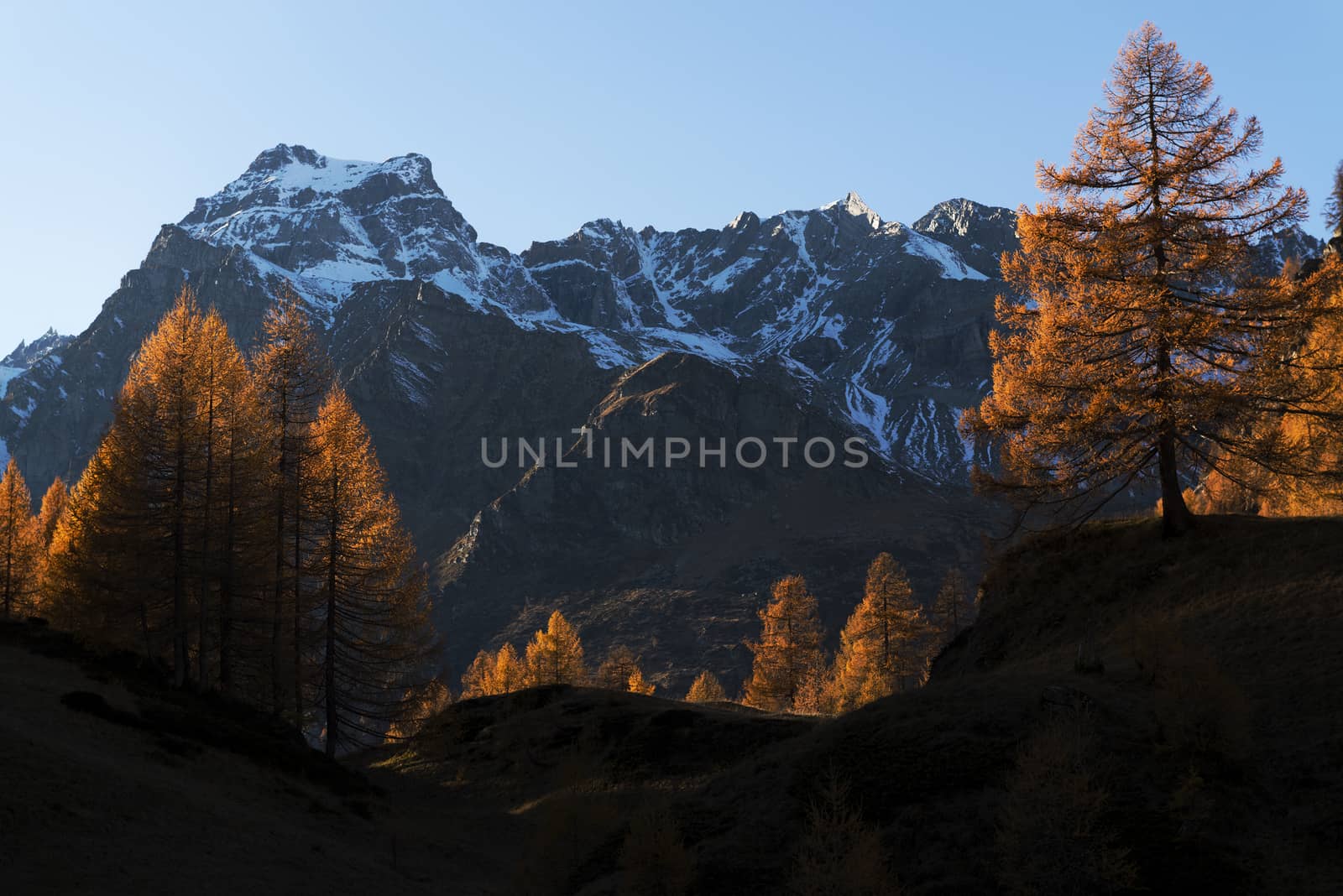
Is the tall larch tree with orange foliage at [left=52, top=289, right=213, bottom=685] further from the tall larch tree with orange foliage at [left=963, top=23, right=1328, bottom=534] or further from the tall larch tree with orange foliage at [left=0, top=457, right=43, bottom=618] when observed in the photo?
the tall larch tree with orange foliage at [left=963, top=23, right=1328, bottom=534]

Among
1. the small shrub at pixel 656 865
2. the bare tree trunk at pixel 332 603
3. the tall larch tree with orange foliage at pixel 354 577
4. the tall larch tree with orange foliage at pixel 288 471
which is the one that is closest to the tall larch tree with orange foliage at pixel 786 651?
the tall larch tree with orange foliage at pixel 354 577

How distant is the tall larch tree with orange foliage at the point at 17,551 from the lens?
46.1m

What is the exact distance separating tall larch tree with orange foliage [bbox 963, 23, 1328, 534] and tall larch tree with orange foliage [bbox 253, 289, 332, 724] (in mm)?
24048

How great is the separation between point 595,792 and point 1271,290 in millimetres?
20780

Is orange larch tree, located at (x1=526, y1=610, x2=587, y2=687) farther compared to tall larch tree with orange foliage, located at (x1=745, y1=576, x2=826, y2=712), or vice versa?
orange larch tree, located at (x1=526, y1=610, x2=587, y2=687)

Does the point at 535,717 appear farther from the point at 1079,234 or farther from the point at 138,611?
the point at 1079,234

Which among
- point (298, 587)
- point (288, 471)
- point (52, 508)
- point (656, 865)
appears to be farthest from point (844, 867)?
point (52, 508)

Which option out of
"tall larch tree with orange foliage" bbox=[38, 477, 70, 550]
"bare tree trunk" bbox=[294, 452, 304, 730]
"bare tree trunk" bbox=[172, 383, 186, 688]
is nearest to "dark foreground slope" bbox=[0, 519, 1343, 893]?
"bare tree trunk" bbox=[172, 383, 186, 688]

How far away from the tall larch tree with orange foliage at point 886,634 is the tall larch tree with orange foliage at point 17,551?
149 ft

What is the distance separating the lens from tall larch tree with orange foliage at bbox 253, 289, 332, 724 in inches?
1278

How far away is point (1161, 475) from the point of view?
887 inches

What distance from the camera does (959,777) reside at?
1423 cm

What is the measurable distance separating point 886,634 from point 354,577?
33.9 m

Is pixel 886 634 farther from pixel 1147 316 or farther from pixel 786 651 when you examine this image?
pixel 1147 316
